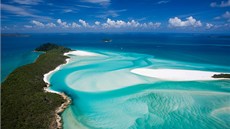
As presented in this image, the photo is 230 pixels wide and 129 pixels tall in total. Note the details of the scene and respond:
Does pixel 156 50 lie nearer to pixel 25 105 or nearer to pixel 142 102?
pixel 142 102

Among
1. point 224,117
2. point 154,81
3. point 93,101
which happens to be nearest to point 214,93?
point 224,117

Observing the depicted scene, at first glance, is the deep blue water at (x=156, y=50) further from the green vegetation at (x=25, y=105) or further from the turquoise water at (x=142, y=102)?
the turquoise water at (x=142, y=102)

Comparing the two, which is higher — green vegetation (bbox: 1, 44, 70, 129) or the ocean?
green vegetation (bbox: 1, 44, 70, 129)

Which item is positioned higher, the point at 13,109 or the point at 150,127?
the point at 13,109

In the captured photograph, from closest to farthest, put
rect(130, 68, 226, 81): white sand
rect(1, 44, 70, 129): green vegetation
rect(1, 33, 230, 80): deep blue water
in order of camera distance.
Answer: rect(1, 44, 70, 129): green vegetation, rect(130, 68, 226, 81): white sand, rect(1, 33, 230, 80): deep blue water

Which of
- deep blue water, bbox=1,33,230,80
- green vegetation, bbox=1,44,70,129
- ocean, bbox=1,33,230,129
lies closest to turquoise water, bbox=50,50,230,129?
ocean, bbox=1,33,230,129

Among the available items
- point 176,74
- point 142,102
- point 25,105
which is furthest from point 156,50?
point 25,105

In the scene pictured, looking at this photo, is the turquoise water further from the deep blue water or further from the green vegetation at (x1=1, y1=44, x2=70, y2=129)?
the deep blue water

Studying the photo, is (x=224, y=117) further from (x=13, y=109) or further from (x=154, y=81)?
(x=13, y=109)
